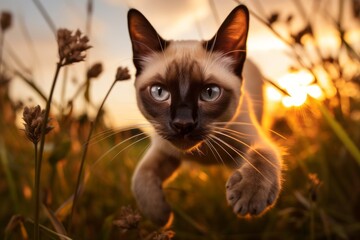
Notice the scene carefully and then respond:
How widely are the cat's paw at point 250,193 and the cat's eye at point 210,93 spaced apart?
34cm

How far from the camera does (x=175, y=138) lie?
5.30 ft

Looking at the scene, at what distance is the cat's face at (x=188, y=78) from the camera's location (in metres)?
1.60

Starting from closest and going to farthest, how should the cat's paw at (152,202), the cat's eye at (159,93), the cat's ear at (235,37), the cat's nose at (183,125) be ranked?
1. the cat's nose at (183,125)
2. the cat's ear at (235,37)
3. the cat's eye at (159,93)
4. the cat's paw at (152,202)

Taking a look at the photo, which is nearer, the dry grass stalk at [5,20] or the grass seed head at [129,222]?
the grass seed head at [129,222]

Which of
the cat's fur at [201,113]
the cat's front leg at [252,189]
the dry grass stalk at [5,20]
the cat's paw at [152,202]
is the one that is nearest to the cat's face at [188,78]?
the cat's fur at [201,113]

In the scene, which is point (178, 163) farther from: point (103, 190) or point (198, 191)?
point (103, 190)

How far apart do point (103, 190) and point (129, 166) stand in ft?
1.04

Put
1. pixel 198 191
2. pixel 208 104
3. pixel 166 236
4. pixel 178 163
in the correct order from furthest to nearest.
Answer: pixel 198 191 → pixel 178 163 → pixel 208 104 → pixel 166 236

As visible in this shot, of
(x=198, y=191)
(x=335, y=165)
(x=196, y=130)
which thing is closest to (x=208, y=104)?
(x=196, y=130)

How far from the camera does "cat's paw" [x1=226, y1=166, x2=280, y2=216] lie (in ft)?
4.72

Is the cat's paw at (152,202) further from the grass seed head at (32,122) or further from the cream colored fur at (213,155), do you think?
the grass seed head at (32,122)

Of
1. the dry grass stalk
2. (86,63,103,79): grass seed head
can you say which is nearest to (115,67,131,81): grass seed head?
(86,63,103,79): grass seed head

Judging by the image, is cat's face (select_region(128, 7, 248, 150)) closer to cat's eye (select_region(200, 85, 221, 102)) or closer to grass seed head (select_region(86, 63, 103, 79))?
cat's eye (select_region(200, 85, 221, 102))

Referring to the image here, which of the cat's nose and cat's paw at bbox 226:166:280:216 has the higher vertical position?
the cat's nose
